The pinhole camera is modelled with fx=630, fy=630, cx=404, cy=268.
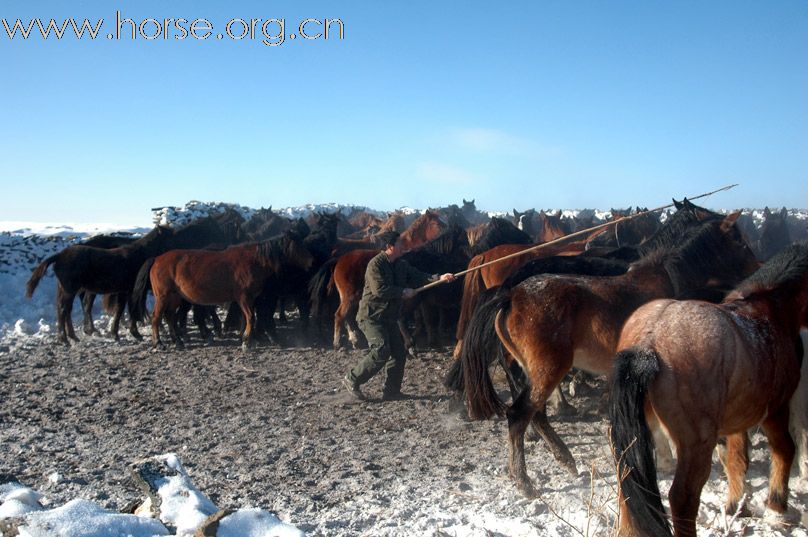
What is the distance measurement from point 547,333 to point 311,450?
236cm

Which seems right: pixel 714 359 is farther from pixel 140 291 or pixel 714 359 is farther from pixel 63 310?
pixel 63 310

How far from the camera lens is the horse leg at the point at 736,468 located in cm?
396

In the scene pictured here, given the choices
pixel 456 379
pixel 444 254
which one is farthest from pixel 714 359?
pixel 444 254

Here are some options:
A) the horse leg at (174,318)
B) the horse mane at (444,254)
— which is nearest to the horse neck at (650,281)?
the horse mane at (444,254)

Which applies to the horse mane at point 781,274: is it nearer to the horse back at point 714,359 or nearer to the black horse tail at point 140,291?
the horse back at point 714,359

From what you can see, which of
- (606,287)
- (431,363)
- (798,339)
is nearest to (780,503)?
(798,339)

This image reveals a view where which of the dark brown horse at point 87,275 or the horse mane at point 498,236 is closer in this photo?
the dark brown horse at point 87,275

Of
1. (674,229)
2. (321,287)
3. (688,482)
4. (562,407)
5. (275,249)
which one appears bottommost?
(562,407)

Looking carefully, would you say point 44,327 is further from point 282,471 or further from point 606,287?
point 606,287

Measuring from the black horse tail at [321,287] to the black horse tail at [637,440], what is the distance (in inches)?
309

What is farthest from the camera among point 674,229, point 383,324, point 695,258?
point 383,324

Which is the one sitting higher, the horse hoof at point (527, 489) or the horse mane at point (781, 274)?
the horse mane at point (781, 274)

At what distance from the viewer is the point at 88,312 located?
39.4 feet

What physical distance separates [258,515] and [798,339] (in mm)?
3418
